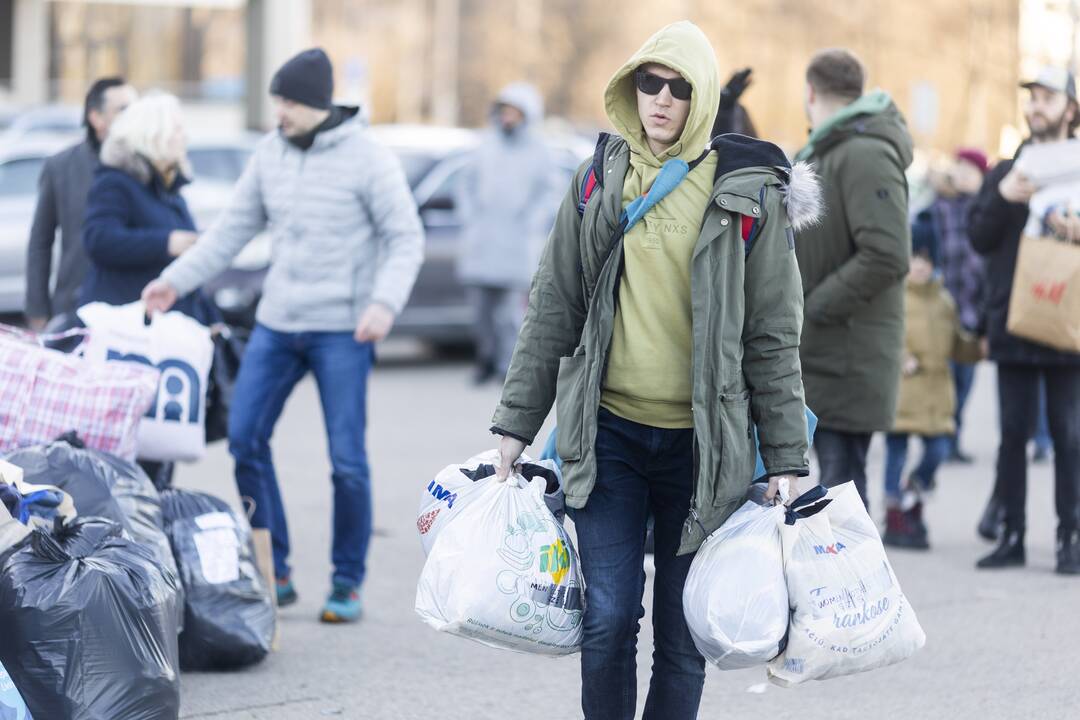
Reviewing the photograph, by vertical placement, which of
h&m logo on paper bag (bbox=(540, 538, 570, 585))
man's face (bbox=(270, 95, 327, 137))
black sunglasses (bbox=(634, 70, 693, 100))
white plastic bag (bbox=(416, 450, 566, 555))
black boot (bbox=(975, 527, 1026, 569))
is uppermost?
black sunglasses (bbox=(634, 70, 693, 100))

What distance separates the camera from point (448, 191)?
14.0 m

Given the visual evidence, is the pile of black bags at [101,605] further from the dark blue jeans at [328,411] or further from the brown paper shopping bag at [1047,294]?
the brown paper shopping bag at [1047,294]

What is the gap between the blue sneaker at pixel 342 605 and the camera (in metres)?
6.07

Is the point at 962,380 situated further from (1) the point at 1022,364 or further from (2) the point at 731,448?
(2) the point at 731,448

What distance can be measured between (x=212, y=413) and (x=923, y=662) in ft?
8.56

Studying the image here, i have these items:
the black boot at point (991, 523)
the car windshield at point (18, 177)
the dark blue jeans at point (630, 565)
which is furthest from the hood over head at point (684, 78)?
the car windshield at point (18, 177)

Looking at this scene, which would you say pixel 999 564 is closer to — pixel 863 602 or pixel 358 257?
pixel 358 257

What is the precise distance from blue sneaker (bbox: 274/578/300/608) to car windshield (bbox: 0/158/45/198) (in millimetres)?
7425

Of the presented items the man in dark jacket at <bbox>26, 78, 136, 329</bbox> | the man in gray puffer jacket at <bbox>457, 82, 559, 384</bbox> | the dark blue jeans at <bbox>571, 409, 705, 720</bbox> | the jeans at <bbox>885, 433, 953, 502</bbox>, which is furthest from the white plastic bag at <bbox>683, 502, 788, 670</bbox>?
the man in gray puffer jacket at <bbox>457, 82, 559, 384</bbox>

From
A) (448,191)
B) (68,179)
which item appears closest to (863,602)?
(68,179)

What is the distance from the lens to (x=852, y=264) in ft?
19.6

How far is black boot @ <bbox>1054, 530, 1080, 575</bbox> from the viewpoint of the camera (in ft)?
22.9

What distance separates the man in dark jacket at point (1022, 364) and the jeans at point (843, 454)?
1.07 meters

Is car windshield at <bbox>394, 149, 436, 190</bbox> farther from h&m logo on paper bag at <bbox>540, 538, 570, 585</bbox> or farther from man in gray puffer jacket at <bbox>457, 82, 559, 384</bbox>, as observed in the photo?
h&m logo on paper bag at <bbox>540, 538, 570, 585</bbox>
